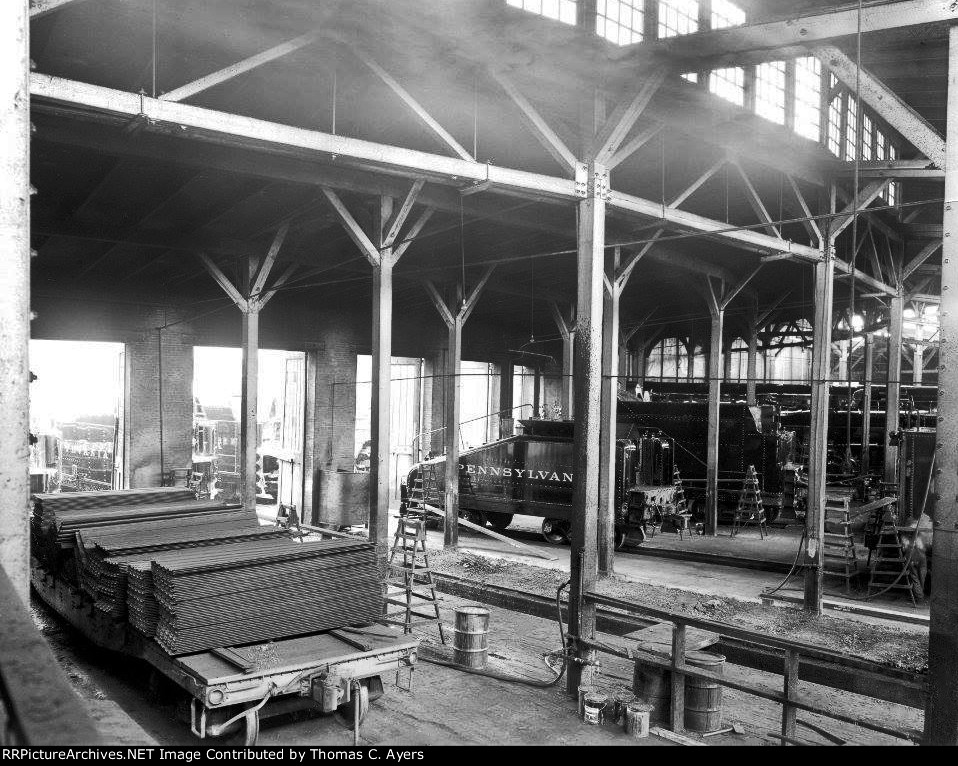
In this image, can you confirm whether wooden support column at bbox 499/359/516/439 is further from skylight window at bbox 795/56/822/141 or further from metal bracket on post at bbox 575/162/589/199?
metal bracket on post at bbox 575/162/589/199

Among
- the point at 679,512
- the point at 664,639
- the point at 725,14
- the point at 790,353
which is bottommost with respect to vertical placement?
the point at 679,512

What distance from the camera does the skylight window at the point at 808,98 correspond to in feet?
47.9

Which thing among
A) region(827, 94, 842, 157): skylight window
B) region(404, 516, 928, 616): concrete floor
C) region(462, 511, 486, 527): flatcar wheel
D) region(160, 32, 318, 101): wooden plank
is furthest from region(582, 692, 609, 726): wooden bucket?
region(827, 94, 842, 157): skylight window

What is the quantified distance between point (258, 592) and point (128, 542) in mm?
1956

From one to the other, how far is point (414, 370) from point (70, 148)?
16798 mm

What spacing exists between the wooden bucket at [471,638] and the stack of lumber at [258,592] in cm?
118

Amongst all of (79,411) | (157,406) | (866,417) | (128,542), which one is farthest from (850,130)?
(79,411)

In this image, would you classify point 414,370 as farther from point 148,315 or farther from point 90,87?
point 90,87

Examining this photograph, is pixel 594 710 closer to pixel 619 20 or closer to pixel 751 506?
pixel 619 20

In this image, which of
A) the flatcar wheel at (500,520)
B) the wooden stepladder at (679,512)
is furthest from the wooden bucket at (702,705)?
the flatcar wheel at (500,520)

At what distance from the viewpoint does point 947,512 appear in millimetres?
5402

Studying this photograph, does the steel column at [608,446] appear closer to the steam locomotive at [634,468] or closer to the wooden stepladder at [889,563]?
the steam locomotive at [634,468]

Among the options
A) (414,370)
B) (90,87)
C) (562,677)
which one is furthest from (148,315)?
(562,677)

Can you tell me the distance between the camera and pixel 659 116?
9.52 metres
